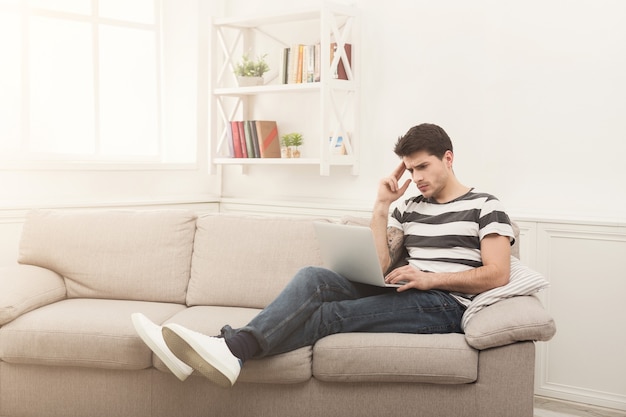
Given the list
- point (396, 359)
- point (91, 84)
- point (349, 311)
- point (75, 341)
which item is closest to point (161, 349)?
point (75, 341)

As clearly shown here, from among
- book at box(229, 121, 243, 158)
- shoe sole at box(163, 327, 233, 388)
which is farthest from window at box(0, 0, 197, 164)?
shoe sole at box(163, 327, 233, 388)

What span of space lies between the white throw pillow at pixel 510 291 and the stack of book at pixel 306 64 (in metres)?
1.69

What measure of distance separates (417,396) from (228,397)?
0.67 metres

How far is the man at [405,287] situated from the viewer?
2436 mm

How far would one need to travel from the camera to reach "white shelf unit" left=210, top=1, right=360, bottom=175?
3.88 meters

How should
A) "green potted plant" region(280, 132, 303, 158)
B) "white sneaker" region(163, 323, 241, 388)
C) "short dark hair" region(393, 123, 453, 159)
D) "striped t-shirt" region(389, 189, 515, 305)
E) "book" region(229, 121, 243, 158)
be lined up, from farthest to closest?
1. "book" region(229, 121, 243, 158)
2. "green potted plant" region(280, 132, 303, 158)
3. "short dark hair" region(393, 123, 453, 159)
4. "striped t-shirt" region(389, 189, 515, 305)
5. "white sneaker" region(163, 323, 241, 388)

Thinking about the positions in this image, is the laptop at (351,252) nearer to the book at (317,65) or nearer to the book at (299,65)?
the book at (317,65)

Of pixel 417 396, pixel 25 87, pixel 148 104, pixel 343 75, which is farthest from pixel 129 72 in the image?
pixel 417 396

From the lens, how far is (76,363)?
2.73 meters

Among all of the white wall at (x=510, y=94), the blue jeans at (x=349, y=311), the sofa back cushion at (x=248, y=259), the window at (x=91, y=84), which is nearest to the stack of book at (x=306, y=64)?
the white wall at (x=510, y=94)

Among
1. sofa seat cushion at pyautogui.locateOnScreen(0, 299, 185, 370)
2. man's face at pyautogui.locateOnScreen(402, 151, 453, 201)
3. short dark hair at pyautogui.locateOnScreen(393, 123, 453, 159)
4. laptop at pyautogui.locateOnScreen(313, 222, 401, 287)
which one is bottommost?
sofa seat cushion at pyautogui.locateOnScreen(0, 299, 185, 370)

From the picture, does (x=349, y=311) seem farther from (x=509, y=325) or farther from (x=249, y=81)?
(x=249, y=81)

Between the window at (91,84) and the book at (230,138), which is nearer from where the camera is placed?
the window at (91,84)

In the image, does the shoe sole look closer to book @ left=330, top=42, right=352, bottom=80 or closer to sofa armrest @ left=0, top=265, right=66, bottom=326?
sofa armrest @ left=0, top=265, right=66, bottom=326
